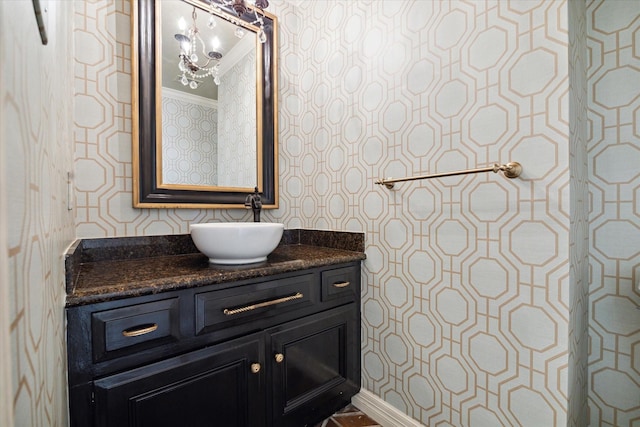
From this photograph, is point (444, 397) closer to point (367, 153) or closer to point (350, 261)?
point (350, 261)

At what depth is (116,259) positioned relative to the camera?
129 cm

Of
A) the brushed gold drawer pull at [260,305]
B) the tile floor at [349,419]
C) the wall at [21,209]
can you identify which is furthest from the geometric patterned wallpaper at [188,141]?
the tile floor at [349,419]

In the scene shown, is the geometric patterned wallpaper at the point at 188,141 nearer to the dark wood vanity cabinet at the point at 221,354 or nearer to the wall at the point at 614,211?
the dark wood vanity cabinet at the point at 221,354

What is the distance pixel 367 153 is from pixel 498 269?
0.78 meters

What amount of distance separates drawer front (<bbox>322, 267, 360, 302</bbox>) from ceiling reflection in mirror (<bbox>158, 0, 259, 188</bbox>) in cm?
70

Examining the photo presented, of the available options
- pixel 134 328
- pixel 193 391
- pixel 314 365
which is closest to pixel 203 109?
pixel 134 328

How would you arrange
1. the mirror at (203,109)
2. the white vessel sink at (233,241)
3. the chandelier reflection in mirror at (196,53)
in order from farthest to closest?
the chandelier reflection in mirror at (196,53)
the mirror at (203,109)
the white vessel sink at (233,241)

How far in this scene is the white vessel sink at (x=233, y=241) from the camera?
114cm

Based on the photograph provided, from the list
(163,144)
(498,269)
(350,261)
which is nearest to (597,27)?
(498,269)

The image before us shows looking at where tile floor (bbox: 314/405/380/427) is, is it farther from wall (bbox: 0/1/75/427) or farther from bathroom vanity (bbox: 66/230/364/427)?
wall (bbox: 0/1/75/427)

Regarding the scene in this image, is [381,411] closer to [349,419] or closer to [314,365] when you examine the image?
[349,419]

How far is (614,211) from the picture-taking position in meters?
1.04

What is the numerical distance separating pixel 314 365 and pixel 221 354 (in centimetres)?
48

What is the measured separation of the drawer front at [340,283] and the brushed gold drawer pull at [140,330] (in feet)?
2.27
